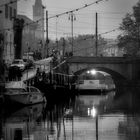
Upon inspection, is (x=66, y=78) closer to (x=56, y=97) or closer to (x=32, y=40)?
(x=56, y=97)

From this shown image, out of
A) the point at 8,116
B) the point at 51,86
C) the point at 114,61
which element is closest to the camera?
the point at 8,116

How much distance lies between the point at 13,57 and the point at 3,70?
35.2m

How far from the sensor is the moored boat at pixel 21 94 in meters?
44.5

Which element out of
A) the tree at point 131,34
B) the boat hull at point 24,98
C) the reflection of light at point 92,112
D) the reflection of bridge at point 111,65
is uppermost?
the tree at point 131,34

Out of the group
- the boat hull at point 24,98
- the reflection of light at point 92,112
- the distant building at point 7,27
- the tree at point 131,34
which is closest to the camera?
the reflection of light at point 92,112

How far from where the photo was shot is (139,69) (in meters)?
102

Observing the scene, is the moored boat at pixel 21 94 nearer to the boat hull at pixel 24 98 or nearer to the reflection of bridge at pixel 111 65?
the boat hull at pixel 24 98

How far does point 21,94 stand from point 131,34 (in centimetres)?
5703

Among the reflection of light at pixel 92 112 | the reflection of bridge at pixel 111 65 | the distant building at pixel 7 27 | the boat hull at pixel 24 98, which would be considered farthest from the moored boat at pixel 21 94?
the reflection of bridge at pixel 111 65

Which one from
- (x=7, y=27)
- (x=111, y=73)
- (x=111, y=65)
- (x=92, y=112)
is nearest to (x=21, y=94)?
(x=92, y=112)

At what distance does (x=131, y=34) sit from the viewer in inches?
3910

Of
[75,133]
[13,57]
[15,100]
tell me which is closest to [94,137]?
[75,133]

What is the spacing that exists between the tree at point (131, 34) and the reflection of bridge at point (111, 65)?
1603 mm

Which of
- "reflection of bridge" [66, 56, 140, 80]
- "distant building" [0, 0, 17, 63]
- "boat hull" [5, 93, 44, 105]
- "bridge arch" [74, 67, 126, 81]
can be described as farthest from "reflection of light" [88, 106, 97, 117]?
"bridge arch" [74, 67, 126, 81]
